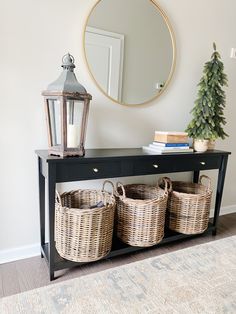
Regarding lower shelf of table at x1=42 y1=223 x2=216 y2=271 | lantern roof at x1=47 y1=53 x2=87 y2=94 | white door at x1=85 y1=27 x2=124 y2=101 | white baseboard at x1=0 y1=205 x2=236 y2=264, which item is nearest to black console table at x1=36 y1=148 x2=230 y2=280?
lower shelf of table at x1=42 y1=223 x2=216 y2=271

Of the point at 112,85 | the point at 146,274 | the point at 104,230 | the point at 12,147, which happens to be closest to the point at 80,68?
the point at 112,85

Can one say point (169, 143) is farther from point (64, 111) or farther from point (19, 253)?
point (19, 253)

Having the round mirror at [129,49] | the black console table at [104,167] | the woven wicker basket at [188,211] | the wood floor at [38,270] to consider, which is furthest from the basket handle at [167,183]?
the round mirror at [129,49]

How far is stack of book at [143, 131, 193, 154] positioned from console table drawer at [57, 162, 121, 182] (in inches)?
16.3

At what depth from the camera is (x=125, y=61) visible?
6.38 ft

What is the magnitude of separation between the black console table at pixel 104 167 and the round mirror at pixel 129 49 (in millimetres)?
555

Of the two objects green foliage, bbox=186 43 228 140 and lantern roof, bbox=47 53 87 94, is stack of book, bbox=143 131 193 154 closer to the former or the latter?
green foliage, bbox=186 43 228 140

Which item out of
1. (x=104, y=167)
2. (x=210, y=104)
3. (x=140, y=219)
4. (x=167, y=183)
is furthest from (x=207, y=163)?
(x=104, y=167)

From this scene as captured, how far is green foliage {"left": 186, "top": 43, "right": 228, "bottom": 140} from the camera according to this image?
199 cm

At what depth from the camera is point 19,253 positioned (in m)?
1.78

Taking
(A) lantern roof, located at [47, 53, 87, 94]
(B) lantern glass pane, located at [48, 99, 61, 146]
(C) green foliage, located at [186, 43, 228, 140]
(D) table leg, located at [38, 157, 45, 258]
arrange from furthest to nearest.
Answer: (C) green foliage, located at [186, 43, 228, 140] → (D) table leg, located at [38, 157, 45, 258] → (B) lantern glass pane, located at [48, 99, 61, 146] → (A) lantern roof, located at [47, 53, 87, 94]

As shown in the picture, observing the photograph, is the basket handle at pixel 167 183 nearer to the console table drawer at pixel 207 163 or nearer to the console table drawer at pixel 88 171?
the console table drawer at pixel 207 163

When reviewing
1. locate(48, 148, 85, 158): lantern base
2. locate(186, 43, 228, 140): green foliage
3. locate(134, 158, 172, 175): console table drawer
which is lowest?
locate(134, 158, 172, 175): console table drawer

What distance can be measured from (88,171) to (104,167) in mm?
116
